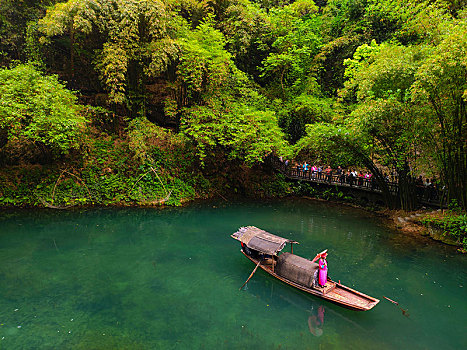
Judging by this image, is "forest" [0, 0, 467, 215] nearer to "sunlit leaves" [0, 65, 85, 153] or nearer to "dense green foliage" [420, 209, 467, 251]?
"sunlit leaves" [0, 65, 85, 153]

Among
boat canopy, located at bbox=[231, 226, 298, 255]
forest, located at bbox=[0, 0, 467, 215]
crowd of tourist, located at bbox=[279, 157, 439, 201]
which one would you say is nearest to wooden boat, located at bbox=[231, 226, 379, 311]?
boat canopy, located at bbox=[231, 226, 298, 255]

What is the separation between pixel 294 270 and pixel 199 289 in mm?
3413

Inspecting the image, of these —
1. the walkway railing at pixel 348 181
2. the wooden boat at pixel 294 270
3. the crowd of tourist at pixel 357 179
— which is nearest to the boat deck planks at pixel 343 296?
the wooden boat at pixel 294 270

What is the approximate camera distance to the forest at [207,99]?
13.1 meters

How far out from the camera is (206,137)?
18.4 meters

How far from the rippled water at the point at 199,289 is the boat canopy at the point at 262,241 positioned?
4.26 feet

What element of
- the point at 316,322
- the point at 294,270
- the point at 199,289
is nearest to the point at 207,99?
the point at 199,289

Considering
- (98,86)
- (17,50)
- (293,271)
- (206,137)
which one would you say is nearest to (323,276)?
(293,271)

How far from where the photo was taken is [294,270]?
9008mm

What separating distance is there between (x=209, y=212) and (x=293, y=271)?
9.05 metres

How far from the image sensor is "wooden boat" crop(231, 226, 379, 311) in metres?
7.83

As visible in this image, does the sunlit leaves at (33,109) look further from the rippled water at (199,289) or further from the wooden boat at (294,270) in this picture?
the wooden boat at (294,270)

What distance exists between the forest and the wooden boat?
27.7ft

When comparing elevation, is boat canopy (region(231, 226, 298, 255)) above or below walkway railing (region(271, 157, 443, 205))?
below
